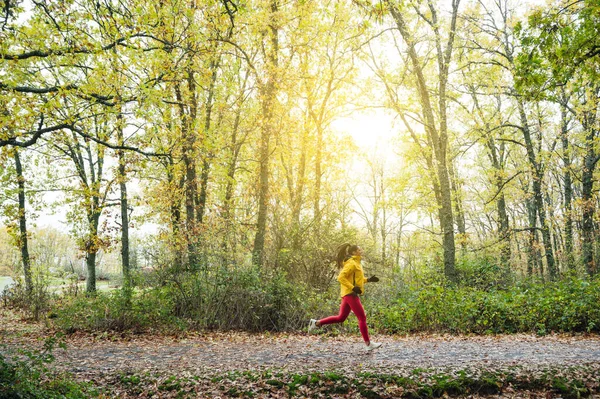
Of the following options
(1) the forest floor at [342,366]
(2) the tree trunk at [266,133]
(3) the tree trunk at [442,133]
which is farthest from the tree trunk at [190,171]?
(3) the tree trunk at [442,133]

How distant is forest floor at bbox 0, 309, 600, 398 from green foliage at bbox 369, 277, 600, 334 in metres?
0.73

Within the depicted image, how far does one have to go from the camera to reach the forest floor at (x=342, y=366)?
5449 mm

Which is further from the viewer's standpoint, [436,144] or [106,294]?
[436,144]

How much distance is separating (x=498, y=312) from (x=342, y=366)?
598 cm

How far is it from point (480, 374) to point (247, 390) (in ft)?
10.7

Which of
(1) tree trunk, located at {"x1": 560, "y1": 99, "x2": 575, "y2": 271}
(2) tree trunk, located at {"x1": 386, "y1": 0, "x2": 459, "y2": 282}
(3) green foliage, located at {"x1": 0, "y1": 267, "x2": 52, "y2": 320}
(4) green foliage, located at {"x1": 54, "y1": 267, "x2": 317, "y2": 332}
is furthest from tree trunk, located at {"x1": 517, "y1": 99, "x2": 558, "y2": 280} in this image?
(3) green foliage, located at {"x1": 0, "y1": 267, "x2": 52, "y2": 320}

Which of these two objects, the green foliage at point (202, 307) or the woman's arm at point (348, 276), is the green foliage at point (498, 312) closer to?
the green foliage at point (202, 307)

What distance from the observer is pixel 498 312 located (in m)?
10.4

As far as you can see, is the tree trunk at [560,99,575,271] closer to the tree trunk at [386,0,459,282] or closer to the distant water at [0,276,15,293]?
the tree trunk at [386,0,459,282]

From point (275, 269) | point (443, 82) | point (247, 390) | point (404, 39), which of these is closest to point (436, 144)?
point (443, 82)

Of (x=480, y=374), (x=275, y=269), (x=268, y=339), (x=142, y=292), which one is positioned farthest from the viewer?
(x=275, y=269)

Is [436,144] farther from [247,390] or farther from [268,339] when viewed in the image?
[247,390]

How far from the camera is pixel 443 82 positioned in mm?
16047

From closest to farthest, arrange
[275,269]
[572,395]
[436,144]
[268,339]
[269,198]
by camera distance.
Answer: [572,395] → [268,339] → [275,269] → [269,198] → [436,144]
